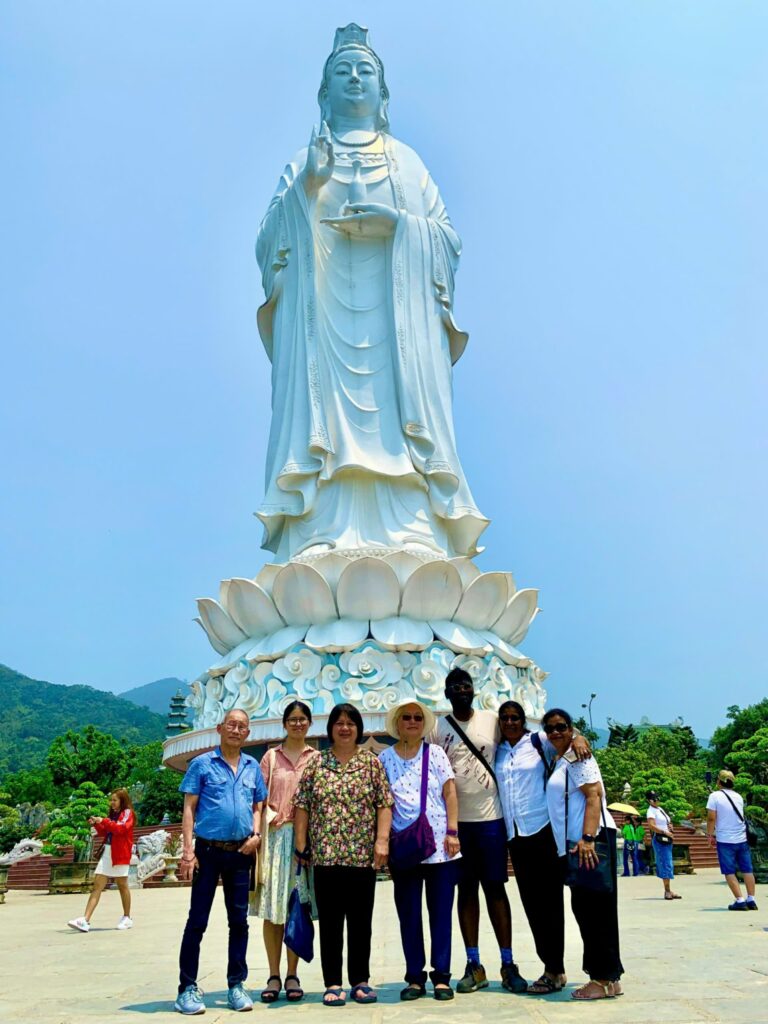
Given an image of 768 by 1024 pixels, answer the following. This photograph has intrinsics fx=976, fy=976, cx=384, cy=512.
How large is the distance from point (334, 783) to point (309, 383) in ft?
31.0

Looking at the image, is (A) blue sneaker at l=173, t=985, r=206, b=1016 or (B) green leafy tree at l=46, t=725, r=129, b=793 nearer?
(A) blue sneaker at l=173, t=985, r=206, b=1016

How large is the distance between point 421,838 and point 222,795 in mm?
809

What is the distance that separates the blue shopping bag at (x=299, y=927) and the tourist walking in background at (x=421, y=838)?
0.36 m

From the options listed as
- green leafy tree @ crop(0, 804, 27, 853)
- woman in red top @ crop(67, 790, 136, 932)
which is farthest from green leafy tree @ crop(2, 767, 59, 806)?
woman in red top @ crop(67, 790, 136, 932)

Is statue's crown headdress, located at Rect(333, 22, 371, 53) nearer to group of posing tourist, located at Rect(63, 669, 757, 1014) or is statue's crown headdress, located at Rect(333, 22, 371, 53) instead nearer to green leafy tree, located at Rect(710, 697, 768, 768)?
group of posing tourist, located at Rect(63, 669, 757, 1014)

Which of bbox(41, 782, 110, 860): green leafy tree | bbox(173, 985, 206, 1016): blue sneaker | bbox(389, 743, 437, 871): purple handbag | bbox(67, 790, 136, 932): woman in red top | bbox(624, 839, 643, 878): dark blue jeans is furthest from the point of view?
bbox(41, 782, 110, 860): green leafy tree

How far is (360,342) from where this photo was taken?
13.2 m

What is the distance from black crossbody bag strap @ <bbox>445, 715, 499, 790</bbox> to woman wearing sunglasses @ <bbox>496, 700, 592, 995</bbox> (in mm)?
33

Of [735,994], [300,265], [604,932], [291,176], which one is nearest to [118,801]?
[604,932]

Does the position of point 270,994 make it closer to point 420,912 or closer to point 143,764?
point 420,912

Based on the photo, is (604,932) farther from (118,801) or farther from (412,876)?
(118,801)

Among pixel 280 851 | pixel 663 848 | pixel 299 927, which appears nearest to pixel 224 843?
pixel 280 851

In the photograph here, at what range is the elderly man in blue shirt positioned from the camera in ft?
12.2

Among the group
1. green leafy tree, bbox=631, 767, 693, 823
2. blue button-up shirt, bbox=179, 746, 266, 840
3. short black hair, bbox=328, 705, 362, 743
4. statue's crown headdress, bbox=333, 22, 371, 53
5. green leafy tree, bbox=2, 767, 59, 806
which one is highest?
statue's crown headdress, bbox=333, 22, 371, 53
